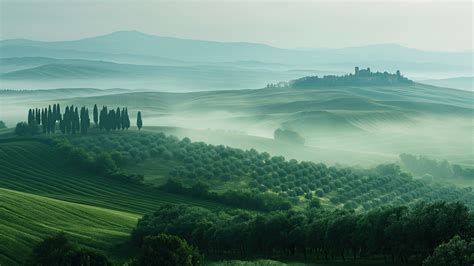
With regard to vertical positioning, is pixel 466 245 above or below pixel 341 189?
above

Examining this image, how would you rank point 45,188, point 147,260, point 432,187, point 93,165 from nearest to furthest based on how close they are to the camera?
point 147,260
point 45,188
point 93,165
point 432,187

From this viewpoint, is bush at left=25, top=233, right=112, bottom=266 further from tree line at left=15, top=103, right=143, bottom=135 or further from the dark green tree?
tree line at left=15, top=103, right=143, bottom=135

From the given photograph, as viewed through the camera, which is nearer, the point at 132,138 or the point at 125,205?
the point at 125,205

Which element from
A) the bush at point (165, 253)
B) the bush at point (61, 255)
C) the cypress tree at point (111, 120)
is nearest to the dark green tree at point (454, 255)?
the bush at point (165, 253)

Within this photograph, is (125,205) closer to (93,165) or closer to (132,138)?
(93,165)

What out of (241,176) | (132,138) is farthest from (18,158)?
(241,176)

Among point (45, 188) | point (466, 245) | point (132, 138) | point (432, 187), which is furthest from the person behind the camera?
point (132, 138)

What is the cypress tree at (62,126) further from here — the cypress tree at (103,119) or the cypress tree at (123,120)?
the cypress tree at (123,120)
